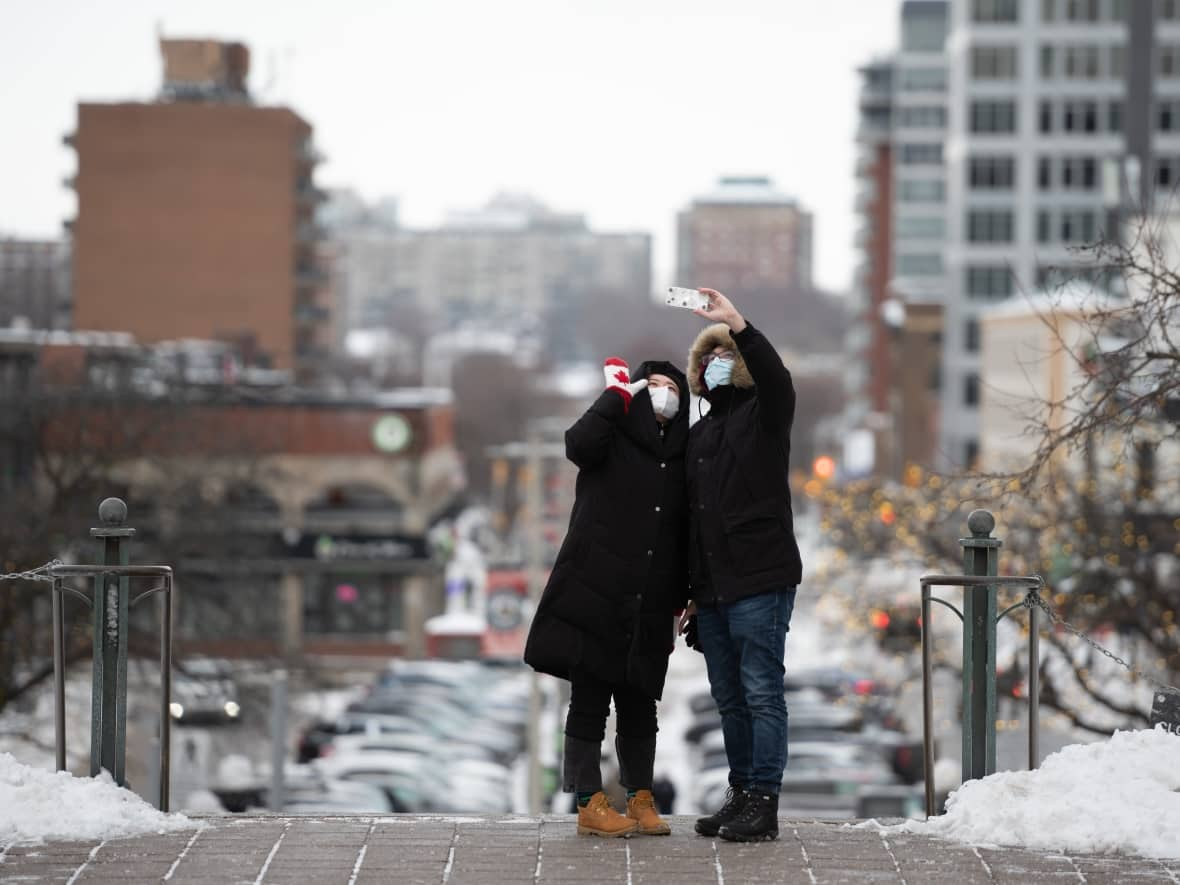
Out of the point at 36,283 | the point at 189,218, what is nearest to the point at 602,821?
the point at 189,218

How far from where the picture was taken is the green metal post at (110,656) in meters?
8.48

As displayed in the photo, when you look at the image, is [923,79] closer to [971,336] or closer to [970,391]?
[971,336]

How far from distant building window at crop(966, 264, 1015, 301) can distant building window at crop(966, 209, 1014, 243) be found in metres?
1.18

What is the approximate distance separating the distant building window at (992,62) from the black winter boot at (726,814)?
81.7m

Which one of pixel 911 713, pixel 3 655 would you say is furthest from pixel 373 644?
pixel 3 655

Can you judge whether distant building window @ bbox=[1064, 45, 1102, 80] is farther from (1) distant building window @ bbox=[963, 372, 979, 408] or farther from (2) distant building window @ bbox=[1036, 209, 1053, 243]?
(1) distant building window @ bbox=[963, 372, 979, 408]

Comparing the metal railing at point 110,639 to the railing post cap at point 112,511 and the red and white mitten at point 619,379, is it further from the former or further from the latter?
the red and white mitten at point 619,379

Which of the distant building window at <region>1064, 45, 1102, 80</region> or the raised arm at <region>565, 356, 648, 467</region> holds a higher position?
the distant building window at <region>1064, 45, 1102, 80</region>

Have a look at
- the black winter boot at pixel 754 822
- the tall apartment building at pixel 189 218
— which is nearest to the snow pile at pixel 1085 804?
the black winter boot at pixel 754 822

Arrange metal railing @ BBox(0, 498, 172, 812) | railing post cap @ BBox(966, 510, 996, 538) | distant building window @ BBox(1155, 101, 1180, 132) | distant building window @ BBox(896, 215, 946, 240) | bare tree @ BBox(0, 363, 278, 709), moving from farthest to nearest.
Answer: distant building window @ BBox(896, 215, 946, 240)
distant building window @ BBox(1155, 101, 1180, 132)
bare tree @ BBox(0, 363, 278, 709)
metal railing @ BBox(0, 498, 172, 812)
railing post cap @ BBox(966, 510, 996, 538)

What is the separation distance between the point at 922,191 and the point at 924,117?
4.16 meters

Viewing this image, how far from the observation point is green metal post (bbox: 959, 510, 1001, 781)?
8406 millimetres

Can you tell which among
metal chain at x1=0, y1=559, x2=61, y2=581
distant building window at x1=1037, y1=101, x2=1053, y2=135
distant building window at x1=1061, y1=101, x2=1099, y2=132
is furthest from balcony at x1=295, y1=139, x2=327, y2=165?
metal chain at x1=0, y1=559, x2=61, y2=581

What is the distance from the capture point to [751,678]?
793 centimetres
